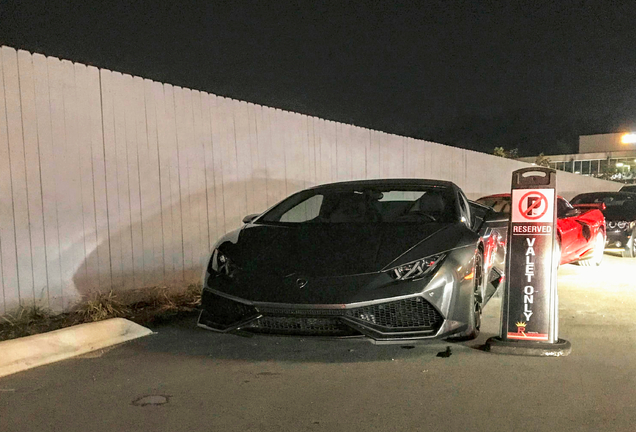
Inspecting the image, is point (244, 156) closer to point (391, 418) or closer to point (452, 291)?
point (452, 291)

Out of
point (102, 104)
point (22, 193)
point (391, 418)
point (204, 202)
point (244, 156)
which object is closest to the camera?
point (391, 418)

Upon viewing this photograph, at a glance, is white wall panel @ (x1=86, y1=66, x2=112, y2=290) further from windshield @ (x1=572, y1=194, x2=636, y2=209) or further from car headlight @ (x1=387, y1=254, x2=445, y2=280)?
windshield @ (x1=572, y1=194, x2=636, y2=209)

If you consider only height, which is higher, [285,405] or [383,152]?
[383,152]

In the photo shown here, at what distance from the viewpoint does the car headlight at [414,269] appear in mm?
4061

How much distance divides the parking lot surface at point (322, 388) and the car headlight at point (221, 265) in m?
0.67

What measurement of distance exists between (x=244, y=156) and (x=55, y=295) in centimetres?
311

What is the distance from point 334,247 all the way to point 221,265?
90 cm

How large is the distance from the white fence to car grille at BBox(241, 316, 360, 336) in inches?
99.8

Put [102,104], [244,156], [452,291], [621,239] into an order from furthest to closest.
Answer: [621,239] → [244,156] → [102,104] → [452,291]

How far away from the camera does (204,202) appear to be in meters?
7.19

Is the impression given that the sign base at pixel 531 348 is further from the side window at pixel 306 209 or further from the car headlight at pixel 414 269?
the side window at pixel 306 209

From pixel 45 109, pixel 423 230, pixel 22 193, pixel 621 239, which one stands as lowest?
pixel 621 239

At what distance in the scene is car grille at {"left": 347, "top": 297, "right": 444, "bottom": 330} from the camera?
3.95m

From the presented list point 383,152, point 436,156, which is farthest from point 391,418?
point 436,156
